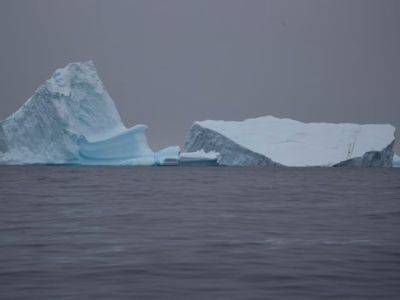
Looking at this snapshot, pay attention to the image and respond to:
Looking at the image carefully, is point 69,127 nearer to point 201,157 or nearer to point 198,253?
point 201,157

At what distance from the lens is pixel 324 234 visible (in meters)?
8.96

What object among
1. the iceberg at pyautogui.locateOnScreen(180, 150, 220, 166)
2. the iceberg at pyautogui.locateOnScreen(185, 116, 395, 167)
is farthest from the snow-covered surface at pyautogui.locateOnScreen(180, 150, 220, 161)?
the iceberg at pyautogui.locateOnScreen(185, 116, 395, 167)

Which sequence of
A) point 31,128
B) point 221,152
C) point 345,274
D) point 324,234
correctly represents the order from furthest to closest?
point 221,152
point 31,128
point 324,234
point 345,274

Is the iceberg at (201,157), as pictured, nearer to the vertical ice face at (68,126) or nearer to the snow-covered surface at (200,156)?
the snow-covered surface at (200,156)

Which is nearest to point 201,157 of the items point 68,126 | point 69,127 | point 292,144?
point 292,144

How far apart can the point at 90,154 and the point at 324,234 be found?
97.8ft

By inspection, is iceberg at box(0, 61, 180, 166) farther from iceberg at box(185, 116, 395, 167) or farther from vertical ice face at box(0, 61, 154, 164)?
iceberg at box(185, 116, 395, 167)

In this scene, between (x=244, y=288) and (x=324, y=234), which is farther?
(x=324, y=234)

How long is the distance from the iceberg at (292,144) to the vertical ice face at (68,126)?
501 centimetres

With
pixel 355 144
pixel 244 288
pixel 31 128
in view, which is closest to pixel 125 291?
pixel 244 288

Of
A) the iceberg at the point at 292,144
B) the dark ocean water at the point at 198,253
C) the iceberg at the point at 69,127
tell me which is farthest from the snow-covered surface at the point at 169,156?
the dark ocean water at the point at 198,253

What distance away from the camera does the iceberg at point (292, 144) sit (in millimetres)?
40375

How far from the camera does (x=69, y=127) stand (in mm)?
35125

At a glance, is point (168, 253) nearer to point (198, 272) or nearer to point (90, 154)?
point (198, 272)
